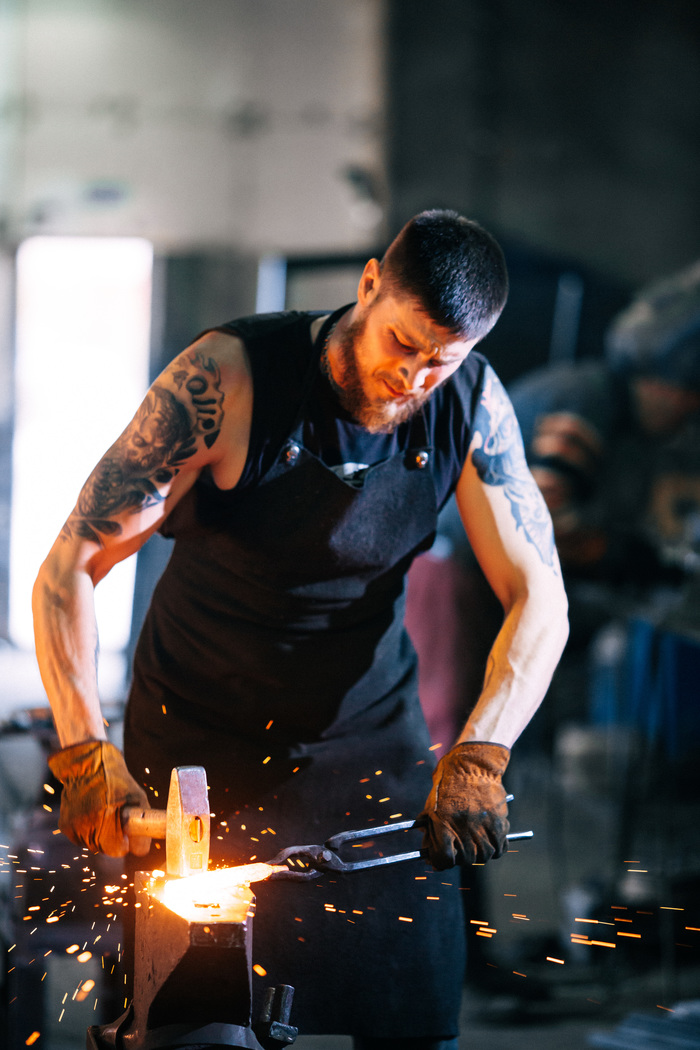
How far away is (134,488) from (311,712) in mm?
472

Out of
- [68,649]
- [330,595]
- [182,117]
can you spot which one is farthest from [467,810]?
[182,117]

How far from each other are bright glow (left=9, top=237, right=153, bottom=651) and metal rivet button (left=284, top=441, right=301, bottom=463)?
3.79 ft

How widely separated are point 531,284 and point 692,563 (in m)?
1.76

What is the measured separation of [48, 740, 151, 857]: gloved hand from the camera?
1.24m

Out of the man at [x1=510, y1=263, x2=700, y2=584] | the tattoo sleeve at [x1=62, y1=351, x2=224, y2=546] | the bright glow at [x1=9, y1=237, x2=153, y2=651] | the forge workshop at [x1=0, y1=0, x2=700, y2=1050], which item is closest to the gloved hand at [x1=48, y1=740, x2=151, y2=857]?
the forge workshop at [x1=0, y1=0, x2=700, y2=1050]

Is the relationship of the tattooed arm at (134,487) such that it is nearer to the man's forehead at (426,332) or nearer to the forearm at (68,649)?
the forearm at (68,649)

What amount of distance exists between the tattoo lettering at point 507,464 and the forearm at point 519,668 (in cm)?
9

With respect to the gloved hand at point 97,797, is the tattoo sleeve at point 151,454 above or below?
above

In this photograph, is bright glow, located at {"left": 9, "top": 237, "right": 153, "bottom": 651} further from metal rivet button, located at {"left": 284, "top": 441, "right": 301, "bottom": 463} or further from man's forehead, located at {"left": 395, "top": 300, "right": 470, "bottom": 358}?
man's forehead, located at {"left": 395, "top": 300, "right": 470, "bottom": 358}

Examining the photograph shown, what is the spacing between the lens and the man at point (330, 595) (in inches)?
54.9

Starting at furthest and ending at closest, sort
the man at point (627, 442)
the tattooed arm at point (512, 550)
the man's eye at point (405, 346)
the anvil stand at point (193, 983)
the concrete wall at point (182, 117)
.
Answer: the concrete wall at point (182, 117) < the man at point (627, 442) < the tattooed arm at point (512, 550) < the man's eye at point (405, 346) < the anvil stand at point (193, 983)

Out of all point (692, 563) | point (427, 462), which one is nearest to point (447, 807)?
point (427, 462)

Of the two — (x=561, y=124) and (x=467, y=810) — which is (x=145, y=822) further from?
(x=561, y=124)

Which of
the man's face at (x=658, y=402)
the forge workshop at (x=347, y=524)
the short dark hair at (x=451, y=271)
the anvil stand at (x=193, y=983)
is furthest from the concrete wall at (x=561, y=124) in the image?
the anvil stand at (x=193, y=983)
